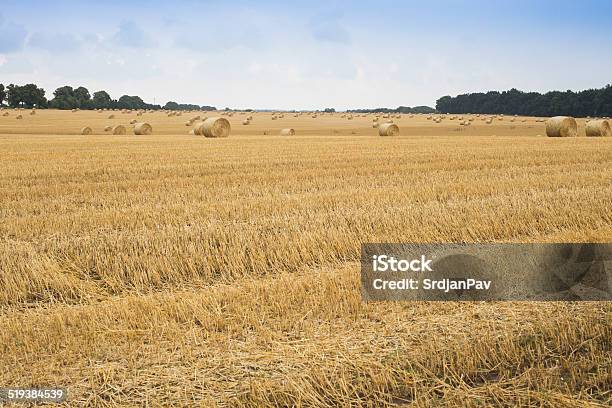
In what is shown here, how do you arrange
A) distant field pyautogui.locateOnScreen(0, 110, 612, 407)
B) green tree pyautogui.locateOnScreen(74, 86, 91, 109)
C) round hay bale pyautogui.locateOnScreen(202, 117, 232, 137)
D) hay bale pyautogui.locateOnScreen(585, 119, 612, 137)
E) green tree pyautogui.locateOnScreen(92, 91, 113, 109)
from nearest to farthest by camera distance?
1. distant field pyautogui.locateOnScreen(0, 110, 612, 407)
2. hay bale pyautogui.locateOnScreen(585, 119, 612, 137)
3. round hay bale pyautogui.locateOnScreen(202, 117, 232, 137)
4. green tree pyautogui.locateOnScreen(74, 86, 91, 109)
5. green tree pyautogui.locateOnScreen(92, 91, 113, 109)

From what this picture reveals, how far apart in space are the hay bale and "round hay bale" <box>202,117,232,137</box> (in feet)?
66.8

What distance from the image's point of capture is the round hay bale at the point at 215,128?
109 feet

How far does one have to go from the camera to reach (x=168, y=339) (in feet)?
14.4

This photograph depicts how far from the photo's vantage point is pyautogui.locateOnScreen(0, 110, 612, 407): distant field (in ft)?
12.1

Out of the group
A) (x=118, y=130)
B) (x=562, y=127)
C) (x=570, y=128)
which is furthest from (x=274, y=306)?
(x=118, y=130)

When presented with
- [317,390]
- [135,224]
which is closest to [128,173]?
[135,224]

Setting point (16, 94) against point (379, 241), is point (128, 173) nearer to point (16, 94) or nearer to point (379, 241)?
point (379, 241)

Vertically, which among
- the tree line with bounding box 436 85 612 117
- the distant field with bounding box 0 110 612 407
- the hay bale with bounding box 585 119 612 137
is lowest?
the distant field with bounding box 0 110 612 407

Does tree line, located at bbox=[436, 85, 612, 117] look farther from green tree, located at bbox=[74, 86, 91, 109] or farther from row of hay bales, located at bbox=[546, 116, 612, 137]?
green tree, located at bbox=[74, 86, 91, 109]

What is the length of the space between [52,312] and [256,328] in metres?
1.90

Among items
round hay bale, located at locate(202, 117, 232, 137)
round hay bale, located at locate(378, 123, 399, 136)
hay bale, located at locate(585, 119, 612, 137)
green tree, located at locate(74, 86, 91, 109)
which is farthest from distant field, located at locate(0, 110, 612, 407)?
green tree, located at locate(74, 86, 91, 109)

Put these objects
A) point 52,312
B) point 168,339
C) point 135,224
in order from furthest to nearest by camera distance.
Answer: point 135,224
point 52,312
point 168,339

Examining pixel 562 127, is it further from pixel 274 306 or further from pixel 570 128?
pixel 274 306

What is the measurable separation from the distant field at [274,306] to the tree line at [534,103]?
97352 millimetres
